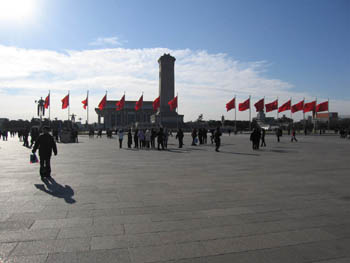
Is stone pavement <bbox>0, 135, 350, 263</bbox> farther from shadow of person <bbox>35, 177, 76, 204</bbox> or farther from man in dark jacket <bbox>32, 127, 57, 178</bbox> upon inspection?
man in dark jacket <bbox>32, 127, 57, 178</bbox>

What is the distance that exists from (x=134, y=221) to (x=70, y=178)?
4991 millimetres

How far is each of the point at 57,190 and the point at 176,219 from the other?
382 centimetres

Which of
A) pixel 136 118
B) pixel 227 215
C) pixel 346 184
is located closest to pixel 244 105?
pixel 346 184

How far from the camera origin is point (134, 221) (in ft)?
16.6

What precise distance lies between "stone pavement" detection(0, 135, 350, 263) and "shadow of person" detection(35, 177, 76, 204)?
0.07 feet

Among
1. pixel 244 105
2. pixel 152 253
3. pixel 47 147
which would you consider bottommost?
pixel 152 253

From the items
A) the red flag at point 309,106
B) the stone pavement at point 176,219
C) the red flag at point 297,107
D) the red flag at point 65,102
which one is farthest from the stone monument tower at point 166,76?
the stone pavement at point 176,219

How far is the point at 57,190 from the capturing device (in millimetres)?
7539

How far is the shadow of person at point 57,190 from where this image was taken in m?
6.79

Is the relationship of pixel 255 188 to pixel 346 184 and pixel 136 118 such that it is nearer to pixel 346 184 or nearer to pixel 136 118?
pixel 346 184

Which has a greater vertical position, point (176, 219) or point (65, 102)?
point (65, 102)

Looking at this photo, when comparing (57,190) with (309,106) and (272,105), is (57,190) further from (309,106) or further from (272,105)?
(309,106)

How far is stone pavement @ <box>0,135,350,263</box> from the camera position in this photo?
3.81 m

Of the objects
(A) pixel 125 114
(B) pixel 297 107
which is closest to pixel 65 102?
(B) pixel 297 107
